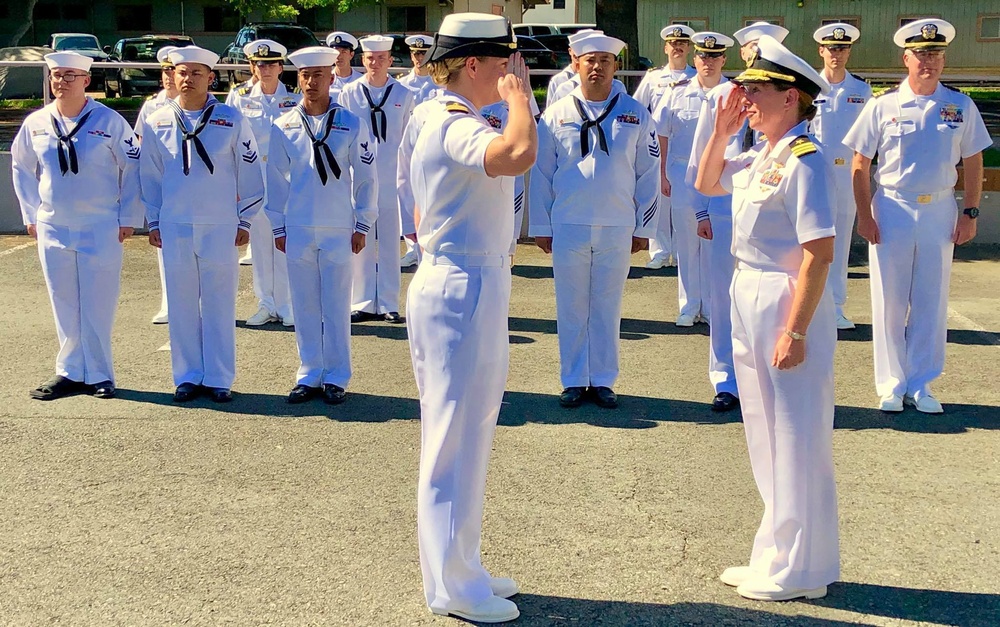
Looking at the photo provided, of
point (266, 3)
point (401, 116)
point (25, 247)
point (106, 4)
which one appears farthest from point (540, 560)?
point (106, 4)

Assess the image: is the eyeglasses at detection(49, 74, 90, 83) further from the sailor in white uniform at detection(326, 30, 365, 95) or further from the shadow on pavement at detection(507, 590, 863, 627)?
the shadow on pavement at detection(507, 590, 863, 627)

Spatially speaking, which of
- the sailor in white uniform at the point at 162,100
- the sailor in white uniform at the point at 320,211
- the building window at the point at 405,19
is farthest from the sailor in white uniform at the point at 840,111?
the building window at the point at 405,19

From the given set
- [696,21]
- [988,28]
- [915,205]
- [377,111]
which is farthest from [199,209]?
[988,28]

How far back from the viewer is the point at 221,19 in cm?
4741

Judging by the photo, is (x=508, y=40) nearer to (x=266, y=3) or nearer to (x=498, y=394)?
(x=498, y=394)

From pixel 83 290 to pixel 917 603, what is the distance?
5532mm

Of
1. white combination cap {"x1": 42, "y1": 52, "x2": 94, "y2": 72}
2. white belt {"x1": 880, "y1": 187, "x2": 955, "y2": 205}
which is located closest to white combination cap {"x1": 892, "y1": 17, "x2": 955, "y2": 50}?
white belt {"x1": 880, "y1": 187, "x2": 955, "y2": 205}

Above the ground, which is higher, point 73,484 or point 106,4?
point 106,4

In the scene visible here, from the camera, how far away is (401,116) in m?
11.1

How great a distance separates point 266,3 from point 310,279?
34.0 metres

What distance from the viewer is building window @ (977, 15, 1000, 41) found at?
142 feet

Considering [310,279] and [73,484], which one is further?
[310,279]

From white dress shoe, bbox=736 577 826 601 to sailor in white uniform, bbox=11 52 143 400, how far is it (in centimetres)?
476

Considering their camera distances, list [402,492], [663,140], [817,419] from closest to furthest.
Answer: [817,419], [402,492], [663,140]
